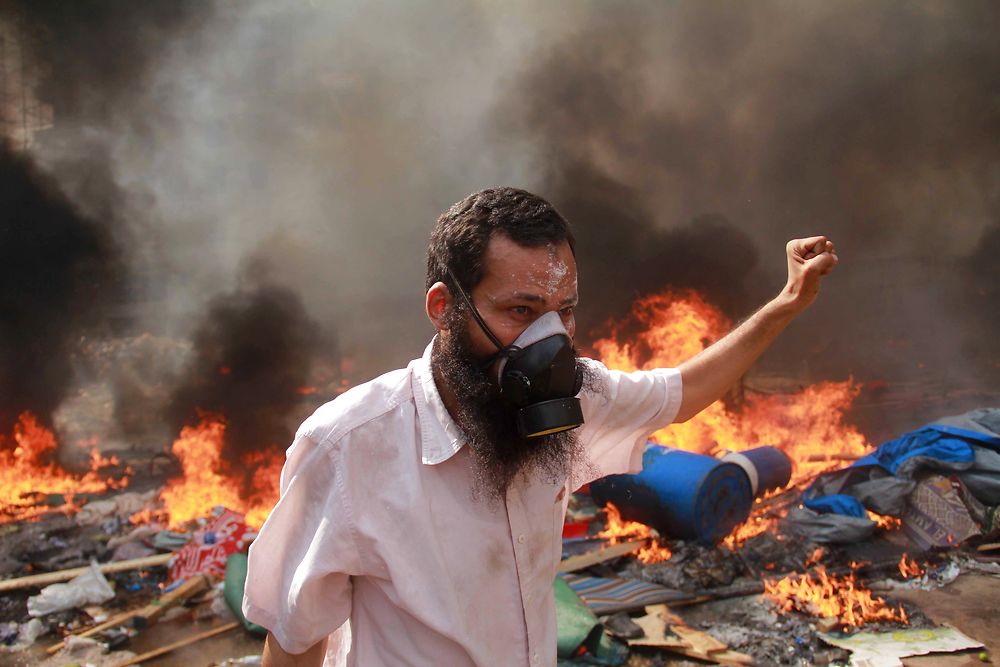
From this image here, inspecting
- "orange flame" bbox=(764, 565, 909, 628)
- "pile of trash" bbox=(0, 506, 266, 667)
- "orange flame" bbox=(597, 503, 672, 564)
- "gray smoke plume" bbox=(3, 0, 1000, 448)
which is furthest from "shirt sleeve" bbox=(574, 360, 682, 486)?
"gray smoke plume" bbox=(3, 0, 1000, 448)

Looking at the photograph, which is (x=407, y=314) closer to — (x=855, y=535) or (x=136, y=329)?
(x=136, y=329)

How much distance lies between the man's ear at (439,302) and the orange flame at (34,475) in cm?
854

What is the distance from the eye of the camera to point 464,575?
1441 millimetres

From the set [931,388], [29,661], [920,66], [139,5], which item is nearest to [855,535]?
[29,661]

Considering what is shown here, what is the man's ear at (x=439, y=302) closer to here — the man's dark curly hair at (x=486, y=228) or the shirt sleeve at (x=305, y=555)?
the man's dark curly hair at (x=486, y=228)

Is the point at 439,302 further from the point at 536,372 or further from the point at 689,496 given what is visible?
the point at 689,496

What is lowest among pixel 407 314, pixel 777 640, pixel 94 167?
pixel 777 640

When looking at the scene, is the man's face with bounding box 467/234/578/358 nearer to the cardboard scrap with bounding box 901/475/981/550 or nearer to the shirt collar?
the shirt collar

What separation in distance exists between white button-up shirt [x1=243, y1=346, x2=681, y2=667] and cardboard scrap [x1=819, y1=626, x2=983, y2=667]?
3525 millimetres

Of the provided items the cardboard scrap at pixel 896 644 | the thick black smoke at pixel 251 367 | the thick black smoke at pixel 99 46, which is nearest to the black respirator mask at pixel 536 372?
the cardboard scrap at pixel 896 644

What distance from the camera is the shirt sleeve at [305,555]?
1.37 m

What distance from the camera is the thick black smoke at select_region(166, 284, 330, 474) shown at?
33.1 feet

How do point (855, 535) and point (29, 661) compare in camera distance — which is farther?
point (855, 535)

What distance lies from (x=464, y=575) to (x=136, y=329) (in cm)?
1186
